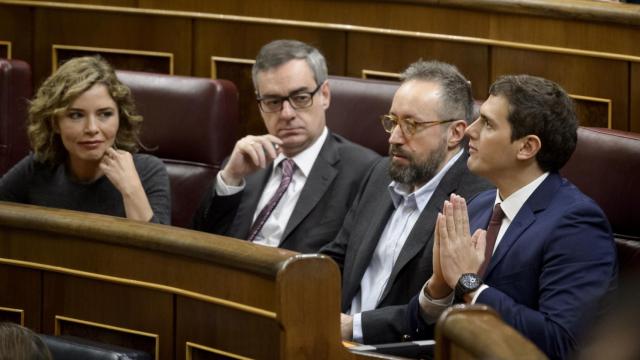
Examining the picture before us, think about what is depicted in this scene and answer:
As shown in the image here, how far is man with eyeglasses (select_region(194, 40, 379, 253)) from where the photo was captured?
153 cm

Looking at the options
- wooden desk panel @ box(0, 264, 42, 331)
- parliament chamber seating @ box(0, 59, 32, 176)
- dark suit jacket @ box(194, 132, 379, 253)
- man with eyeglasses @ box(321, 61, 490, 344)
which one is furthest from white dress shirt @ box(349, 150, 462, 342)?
parliament chamber seating @ box(0, 59, 32, 176)

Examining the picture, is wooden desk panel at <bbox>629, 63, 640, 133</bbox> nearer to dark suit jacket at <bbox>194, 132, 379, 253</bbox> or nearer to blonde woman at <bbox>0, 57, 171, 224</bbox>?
dark suit jacket at <bbox>194, 132, 379, 253</bbox>

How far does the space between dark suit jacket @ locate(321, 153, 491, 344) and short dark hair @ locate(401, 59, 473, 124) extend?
0.05m

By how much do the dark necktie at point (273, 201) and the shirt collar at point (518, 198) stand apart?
0.41 m

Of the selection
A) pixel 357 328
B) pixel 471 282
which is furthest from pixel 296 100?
pixel 471 282

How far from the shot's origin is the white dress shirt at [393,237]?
138 cm

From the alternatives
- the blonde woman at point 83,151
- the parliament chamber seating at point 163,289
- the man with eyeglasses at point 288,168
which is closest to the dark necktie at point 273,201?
the man with eyeglasses at point 288,168

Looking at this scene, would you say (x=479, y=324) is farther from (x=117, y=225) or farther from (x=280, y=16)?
(x=280, y=16)

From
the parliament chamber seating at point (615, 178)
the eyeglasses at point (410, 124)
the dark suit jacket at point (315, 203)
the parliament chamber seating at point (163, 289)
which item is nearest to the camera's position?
the parliament chamber seating at point (163, 289)

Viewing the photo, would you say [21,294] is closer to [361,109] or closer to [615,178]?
[361,109]

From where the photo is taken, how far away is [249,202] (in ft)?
5.23

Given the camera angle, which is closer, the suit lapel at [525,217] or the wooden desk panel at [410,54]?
the suit lapel at [525,217]

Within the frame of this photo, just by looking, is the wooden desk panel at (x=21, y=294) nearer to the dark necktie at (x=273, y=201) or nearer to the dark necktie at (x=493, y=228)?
the dark necktie at (x=273, y=201)

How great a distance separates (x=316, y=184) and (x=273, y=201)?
0.07m
